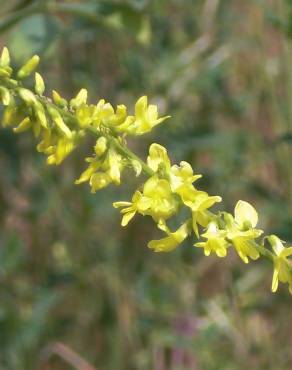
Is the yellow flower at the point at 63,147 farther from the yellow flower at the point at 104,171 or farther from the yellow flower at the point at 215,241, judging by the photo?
the yellow flower at the point at 215,241

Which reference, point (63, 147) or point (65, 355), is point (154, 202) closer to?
point (63, 147)

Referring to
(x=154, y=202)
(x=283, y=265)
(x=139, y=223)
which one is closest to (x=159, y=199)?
(x=154, y=202)

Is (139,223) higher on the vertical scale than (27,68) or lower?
lower

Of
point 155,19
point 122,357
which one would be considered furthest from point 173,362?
point 155,19

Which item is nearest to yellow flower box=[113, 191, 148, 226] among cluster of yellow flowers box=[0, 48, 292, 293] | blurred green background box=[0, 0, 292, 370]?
cluster of yellow flowers box=[0, 48, 292, 293]

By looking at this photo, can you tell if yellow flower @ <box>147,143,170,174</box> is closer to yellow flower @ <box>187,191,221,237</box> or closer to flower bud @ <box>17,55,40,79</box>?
yellow flower @ <box>187,191,221,237</box>

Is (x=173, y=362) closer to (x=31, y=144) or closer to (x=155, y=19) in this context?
(x=31, y=144)
